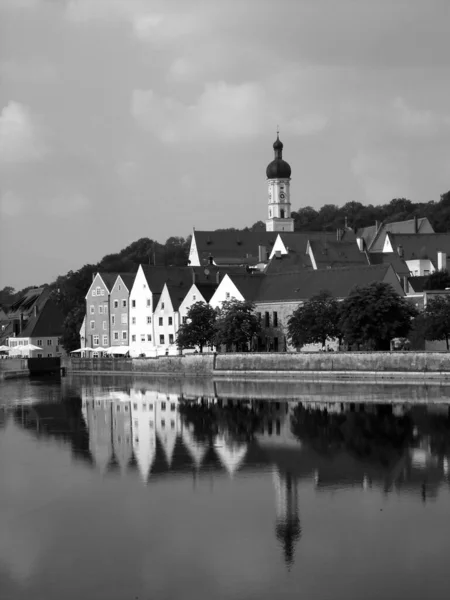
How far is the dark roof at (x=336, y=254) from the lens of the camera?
95.0 m

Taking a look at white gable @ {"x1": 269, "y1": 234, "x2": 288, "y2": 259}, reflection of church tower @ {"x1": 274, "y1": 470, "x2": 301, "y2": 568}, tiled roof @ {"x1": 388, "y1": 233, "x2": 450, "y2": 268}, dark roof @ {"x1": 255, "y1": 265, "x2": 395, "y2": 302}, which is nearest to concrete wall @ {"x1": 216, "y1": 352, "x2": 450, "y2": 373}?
dark roof @ {"x1": 255, "y1": 265, "x2": 395, "y2": 302}

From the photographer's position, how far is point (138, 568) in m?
21.7

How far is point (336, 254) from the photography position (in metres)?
97.0

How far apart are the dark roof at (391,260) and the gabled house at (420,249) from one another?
230cm

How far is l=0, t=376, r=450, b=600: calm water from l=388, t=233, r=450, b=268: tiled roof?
56398 millimetres

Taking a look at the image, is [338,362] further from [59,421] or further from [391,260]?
[391,260]

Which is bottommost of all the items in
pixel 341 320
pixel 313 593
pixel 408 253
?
pixel 313 593

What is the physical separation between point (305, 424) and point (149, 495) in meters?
15.3

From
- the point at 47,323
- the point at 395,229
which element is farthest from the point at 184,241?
the point at 47,323

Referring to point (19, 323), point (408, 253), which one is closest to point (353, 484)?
point (408, 253)

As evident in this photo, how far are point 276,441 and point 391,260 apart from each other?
5856 centimetres

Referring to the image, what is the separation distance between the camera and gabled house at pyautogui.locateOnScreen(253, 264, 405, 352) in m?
73.2

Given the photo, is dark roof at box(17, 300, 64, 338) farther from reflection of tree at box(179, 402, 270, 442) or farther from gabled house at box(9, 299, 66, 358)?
reflection of tree at box(179, 402, 270, 442)

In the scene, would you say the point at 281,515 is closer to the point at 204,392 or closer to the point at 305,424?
the point at 305,424
